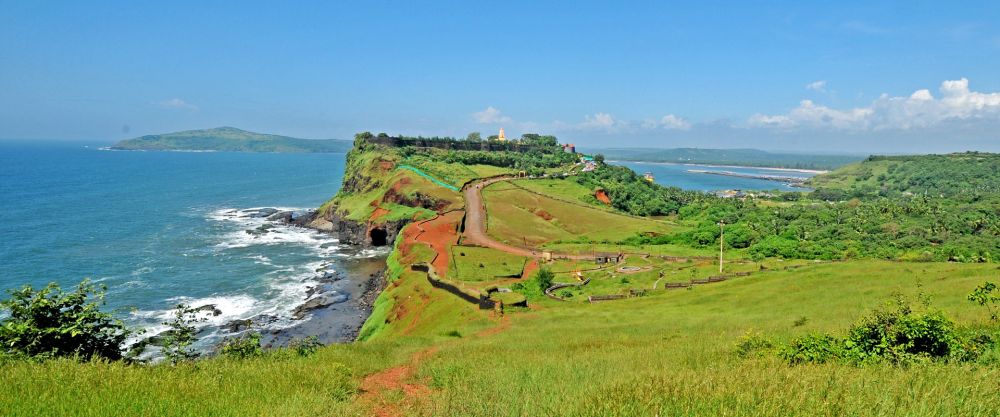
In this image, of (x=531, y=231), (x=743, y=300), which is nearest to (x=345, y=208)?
(x=531, y=231)

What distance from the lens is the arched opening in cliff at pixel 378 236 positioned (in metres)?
92.1

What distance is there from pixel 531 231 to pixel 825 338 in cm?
6989

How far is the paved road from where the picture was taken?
69738mm

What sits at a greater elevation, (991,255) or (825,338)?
(825,338)

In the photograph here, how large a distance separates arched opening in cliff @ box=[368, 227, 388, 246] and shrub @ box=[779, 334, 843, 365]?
82.5 metres

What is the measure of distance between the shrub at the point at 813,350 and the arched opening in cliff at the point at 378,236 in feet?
271

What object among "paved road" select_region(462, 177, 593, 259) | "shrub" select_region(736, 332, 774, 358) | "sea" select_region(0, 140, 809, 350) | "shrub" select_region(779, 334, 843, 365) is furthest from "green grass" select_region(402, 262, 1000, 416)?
"paved road" select_region(462, 177, 593, 259)

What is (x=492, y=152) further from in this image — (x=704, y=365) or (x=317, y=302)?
(x=704, y=365)

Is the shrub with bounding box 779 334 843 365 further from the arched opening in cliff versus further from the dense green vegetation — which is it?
the dense green vegetation

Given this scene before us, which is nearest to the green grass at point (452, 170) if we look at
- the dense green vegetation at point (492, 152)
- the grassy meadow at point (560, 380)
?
the dense green vegetation at point (492, 152)

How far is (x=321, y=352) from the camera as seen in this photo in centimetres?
2098

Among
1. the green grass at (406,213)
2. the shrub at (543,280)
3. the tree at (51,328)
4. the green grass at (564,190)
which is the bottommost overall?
the shrub at (543,280)

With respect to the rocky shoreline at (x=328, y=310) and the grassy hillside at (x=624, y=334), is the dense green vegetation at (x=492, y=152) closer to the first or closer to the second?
the grassy hillside at (x=624, y=334)

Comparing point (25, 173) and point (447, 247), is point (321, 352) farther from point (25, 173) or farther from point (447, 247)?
point (25, 173)
